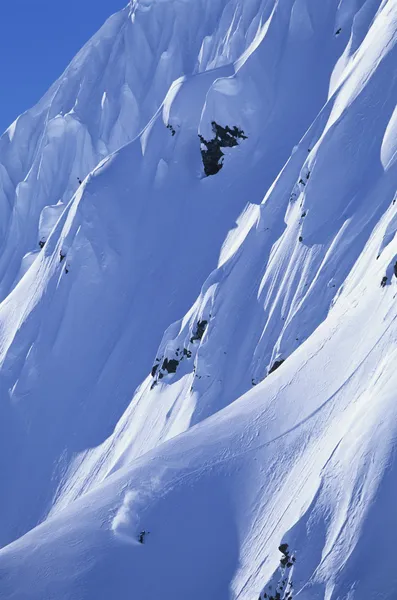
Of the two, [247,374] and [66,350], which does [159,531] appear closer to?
[247,374]

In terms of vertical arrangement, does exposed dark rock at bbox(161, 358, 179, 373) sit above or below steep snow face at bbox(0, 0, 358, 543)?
below

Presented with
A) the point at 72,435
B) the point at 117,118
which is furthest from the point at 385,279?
the point at 117,118

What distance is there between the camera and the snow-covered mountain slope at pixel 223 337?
69.2 feet

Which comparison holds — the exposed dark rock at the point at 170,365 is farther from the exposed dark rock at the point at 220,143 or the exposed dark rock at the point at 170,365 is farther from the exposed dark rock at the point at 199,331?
the exposed dark rock at the point at 220,143

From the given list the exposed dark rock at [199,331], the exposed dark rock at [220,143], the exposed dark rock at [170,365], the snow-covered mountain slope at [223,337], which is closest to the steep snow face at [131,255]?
the snow-covered mountain slope at [223,337]

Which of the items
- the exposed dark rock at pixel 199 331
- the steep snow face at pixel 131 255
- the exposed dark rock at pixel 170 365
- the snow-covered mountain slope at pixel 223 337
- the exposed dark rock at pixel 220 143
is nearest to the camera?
the snow-covered mountain slope at pixel 223 337

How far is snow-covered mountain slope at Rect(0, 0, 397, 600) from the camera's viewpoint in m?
21.1

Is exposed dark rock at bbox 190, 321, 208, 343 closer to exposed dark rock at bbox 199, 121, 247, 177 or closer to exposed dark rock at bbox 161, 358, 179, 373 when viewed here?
exposed dark rock at bbox 161, 358, 179, 373

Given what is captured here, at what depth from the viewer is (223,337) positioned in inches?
1314

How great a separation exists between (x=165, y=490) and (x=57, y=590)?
4.34 meters

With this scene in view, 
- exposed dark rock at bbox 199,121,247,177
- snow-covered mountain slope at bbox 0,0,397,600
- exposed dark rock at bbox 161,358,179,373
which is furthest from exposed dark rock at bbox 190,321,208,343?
exposed dark rock at bbox 199,121,247,177

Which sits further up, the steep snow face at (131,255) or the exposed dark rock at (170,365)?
the steep snow face at (131,255)

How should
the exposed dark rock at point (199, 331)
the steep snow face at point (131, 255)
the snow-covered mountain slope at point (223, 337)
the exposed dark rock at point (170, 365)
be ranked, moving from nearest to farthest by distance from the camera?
the snow-covered mountain slope at point (223, 337)
the exposed dark rock at point (199, 331)
the exposed dark rock at point (170, 365)
the steep snow face at point (131, 255)

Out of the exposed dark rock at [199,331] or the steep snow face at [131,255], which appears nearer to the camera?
the exposed dark rock at [199,331]
